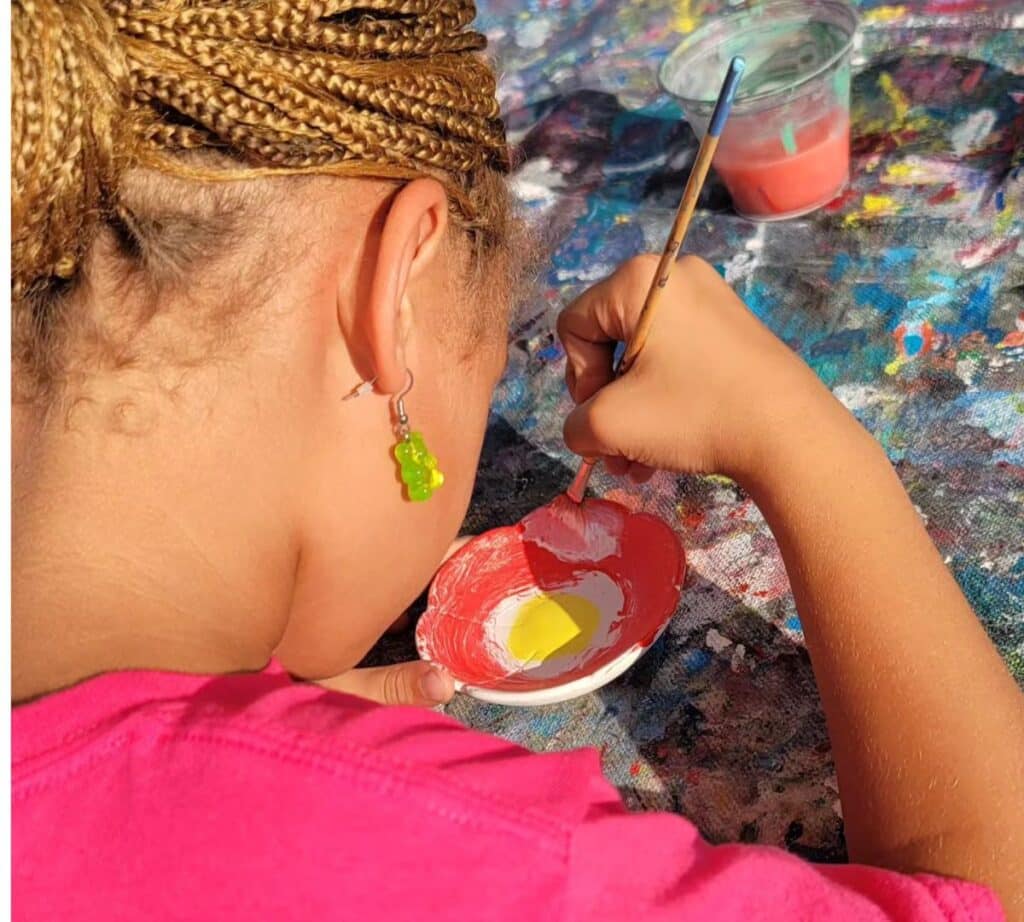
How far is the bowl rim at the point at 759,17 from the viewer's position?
157 cm

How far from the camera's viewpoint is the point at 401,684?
3.99ft

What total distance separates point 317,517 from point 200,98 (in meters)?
0.32

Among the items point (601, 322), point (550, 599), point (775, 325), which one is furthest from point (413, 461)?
point (775, 325)

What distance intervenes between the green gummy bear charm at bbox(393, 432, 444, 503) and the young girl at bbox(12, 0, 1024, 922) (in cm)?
1

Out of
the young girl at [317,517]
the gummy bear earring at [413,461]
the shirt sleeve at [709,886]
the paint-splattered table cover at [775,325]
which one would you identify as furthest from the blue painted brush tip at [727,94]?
the shirt sleeve at [709,886]

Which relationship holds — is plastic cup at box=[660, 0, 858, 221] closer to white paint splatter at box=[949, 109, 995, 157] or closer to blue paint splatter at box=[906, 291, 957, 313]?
white paint splatter at box=[949, 109, 995, 157]

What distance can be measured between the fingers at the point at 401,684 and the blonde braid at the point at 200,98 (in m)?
0.52

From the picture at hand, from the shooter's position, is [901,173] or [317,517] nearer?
[317,517]

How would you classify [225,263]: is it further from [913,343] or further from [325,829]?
[913,343]

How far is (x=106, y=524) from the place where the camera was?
81cm

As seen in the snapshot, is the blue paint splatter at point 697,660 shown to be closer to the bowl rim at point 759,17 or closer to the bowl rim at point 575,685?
the bowl rim at point 575,685

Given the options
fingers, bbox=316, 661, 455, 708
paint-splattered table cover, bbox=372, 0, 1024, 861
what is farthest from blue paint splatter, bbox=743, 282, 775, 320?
fingers, bbox=316, 661, 455, 708

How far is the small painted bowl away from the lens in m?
1.21

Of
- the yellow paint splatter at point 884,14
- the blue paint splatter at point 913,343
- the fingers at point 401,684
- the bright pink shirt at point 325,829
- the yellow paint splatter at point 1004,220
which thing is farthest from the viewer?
the yellow paint splatter at point 884,14
